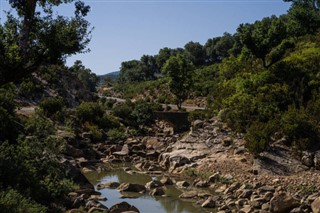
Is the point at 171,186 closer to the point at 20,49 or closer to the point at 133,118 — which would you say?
the point at 20,49

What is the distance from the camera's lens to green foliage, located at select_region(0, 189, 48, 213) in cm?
1093

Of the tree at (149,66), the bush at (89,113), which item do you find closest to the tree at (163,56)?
the tree at (149,66)

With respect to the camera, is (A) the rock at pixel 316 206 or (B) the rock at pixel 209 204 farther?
(B) the rock at pixel 209 204

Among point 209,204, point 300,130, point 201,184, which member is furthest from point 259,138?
point 209,204

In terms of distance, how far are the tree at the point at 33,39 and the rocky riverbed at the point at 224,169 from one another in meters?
5.94

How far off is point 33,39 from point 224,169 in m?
13.2

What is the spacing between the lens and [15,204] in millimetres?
11141


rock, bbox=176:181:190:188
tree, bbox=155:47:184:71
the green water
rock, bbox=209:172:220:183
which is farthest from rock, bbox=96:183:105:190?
tree, bbox=155:47:184:71

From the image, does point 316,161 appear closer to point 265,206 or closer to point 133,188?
point 265,206

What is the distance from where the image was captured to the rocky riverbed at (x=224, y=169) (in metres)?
16.9

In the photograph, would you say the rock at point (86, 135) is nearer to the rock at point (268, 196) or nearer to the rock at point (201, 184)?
the rock at point (201, 184)

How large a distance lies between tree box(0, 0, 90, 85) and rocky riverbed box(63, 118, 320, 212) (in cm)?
594

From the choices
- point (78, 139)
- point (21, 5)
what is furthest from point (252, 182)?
point (78, 139)

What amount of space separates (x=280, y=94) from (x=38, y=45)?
60.8ft
